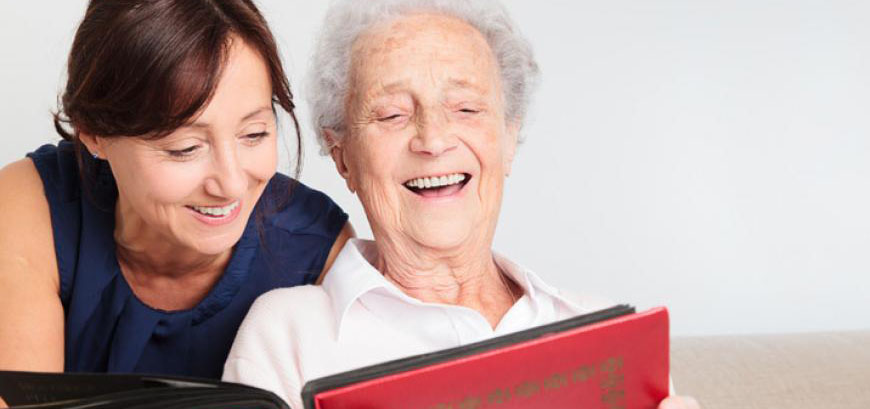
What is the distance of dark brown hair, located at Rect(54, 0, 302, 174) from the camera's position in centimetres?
169

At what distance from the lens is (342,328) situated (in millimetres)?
1801

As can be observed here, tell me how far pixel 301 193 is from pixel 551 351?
1010 millimetres

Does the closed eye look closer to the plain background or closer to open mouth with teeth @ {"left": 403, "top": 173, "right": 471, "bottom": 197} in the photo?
open mouth with teeth @ {"left": 403, "top": 173, "right": 471, "bottom": 197}

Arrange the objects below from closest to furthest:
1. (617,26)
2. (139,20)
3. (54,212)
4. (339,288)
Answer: (139,20) < (339,288) < (54,212) < (617,26)

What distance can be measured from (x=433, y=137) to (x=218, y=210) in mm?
374

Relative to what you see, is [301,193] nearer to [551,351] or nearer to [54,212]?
[54,212]

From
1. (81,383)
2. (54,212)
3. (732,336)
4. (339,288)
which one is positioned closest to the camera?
(81,383)

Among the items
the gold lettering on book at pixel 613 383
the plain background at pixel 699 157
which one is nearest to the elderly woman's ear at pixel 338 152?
the gold lettering on book at pixel 613 383

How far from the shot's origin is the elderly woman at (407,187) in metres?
1.80

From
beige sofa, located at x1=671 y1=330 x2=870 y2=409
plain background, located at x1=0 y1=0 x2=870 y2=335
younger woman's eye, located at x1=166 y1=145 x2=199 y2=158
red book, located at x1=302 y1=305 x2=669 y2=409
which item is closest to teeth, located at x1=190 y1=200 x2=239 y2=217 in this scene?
younger woman's eye, located at x1=166 y1=145 x2=199 y2=158

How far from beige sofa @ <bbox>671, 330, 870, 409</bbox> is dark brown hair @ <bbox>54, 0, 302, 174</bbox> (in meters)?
1.11

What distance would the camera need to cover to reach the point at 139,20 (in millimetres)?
1717

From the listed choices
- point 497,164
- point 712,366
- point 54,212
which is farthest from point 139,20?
point 712,366

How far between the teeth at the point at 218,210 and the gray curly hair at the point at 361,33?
0.68ft
